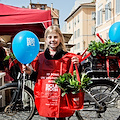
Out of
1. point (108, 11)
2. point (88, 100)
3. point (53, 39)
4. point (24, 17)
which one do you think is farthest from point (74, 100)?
point (108, 11)

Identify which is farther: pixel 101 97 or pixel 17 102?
pixel 101 97

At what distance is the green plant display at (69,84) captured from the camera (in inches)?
96.0

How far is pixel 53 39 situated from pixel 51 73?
15.8 inches

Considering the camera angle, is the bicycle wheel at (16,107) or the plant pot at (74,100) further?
the bicycle wheel at (16,107)

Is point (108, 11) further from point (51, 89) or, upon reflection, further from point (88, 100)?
point (51, 89)

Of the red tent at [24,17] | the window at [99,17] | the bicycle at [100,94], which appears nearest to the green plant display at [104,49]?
the bicycle at [100,94]

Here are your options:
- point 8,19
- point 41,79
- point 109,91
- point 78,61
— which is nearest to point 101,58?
point 109,91

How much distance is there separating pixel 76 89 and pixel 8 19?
124 inches

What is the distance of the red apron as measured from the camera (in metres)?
2.65

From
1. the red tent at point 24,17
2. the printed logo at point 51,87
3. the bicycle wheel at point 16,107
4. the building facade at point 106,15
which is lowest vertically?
the bicycle wheel at point 16,107

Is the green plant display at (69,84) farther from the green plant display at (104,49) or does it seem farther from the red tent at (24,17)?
the red tent at (24,17)

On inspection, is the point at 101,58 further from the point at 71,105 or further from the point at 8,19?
the point at 8,19

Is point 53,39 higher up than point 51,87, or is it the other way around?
point 53,39

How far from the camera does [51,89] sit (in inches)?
105
